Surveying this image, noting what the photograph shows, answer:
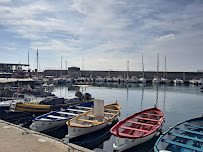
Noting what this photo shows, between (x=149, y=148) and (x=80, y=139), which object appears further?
(x=80, y=139)

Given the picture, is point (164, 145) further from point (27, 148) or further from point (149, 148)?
point (27, 148)

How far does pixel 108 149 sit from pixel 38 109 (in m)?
11.0

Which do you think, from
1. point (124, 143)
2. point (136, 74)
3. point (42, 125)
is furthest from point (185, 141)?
point (136, 74)

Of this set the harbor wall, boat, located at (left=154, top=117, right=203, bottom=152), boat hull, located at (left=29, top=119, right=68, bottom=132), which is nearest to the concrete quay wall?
the harbor wall

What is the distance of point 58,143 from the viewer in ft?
30.8

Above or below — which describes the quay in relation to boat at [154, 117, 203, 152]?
above

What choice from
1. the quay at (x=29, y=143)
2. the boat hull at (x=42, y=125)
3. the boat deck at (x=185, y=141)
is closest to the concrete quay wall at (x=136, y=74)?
the boat hull at (x=42, y=125)

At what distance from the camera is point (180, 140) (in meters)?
11.7

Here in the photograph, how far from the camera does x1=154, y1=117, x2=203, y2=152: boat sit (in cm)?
964

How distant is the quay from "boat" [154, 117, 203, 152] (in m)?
4.85

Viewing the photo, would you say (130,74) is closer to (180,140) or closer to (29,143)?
(180,140)

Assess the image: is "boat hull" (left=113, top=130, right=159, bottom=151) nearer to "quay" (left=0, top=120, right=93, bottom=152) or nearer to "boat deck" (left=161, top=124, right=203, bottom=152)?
"boat deck" (left=161, top=124, right=203, bottom=152)

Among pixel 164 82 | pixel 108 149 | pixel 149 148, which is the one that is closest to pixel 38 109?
pixel 108 149

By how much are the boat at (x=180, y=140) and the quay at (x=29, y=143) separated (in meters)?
4.85
